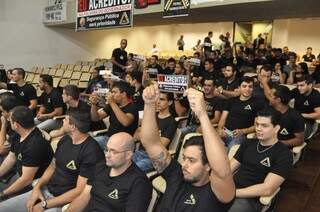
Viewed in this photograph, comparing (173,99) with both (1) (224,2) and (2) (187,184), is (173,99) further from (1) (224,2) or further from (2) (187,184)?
(2) (187,184)

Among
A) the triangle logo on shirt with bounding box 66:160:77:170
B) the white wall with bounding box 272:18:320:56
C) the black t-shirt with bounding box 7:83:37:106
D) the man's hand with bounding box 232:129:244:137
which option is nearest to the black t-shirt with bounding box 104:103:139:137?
the man's hand with bounding box 232:129:244:137

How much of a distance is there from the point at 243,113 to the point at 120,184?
2159mm

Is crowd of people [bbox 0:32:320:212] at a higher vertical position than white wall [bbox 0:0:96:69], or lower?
lower

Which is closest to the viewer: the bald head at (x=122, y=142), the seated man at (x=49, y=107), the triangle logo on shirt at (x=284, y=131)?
the bald head at (x=122, y=142)

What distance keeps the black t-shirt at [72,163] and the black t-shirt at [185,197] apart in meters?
0.70

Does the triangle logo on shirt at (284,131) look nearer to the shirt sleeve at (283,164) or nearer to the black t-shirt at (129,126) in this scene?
the shirt sleeve at (283,164)

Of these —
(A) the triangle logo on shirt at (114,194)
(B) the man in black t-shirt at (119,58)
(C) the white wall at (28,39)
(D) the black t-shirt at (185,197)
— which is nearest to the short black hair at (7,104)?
(A) the triangle logo on shirt at (114,194)

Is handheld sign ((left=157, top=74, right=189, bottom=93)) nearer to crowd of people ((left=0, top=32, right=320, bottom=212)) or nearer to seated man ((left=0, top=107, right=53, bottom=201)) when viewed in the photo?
crowd of people ((left=0, top=32, right=320, bottom=212))

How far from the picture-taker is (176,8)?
5.86 m

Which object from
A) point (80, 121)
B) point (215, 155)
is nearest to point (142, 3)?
point (80, 121)

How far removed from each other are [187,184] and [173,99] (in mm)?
2839

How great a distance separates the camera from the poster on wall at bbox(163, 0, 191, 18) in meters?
5.67

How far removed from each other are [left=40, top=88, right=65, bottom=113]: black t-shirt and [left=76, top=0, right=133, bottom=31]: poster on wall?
5.04 feet

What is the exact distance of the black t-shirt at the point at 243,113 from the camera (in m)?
3.83
